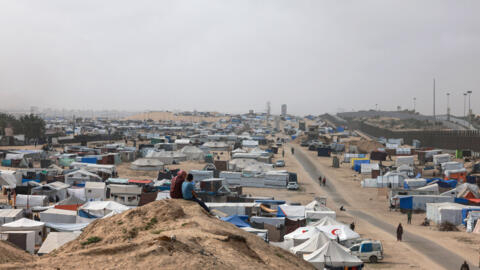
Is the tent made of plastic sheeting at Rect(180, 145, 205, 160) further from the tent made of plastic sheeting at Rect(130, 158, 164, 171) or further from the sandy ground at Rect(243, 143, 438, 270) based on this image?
the sandy ground at Rect(243, 143, 438, 270)

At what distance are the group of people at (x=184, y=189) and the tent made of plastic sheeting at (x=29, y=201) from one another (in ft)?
47.1

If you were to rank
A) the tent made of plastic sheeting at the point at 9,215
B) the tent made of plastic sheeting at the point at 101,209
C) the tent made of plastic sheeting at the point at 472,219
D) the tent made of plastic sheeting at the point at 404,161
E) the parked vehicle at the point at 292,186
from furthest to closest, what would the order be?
the tent made of plastic sheeting at the point at 404,161 → the parked vehicle at the point at 292,186 → the tent made of plastic sheeting at the point at 472,219 → the tent made of plastic sheeting at the point at 101,209 → the tent made of plastic sheeting at the point at 9,215

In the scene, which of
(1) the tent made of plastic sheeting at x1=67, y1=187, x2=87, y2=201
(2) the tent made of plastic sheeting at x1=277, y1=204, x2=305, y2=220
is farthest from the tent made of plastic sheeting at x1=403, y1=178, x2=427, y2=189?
(1) the tent made of plastic sheeting at x1=67, y1=187, x2=87, y2=201

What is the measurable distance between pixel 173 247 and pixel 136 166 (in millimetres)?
34356

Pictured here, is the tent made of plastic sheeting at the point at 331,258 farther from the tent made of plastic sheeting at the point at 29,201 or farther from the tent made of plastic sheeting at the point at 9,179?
the tent made of plastic sheeting at the point at 9,179

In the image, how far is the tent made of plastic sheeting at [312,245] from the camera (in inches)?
525

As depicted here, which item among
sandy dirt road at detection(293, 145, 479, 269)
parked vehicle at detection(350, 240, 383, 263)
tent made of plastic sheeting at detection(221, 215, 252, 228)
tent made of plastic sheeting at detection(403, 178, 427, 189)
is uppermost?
tent made of plastic sheeting at detection(221, 215, 252, 228)

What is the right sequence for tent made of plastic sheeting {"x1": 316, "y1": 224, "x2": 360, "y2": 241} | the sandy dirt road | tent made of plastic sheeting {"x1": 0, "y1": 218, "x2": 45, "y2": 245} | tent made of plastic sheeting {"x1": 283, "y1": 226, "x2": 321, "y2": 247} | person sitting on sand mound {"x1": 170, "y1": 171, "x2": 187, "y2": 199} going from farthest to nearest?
the sandy dirt road, tent made of plastic sheeting {"x1": 316, "y1": 224, "x2": 360, "y2": 241}, tent made of plastic sheeting {"x1": 0, "y1": 218, "x2": 45, "y2": 245}, tent made of plastic sheeting {"x1": 283, "y1": 226, "x2": 321, "y2": 247}, person sitting on sand mound {"x1": 170, "y1": 171, "x2": 187, "y2": 199}

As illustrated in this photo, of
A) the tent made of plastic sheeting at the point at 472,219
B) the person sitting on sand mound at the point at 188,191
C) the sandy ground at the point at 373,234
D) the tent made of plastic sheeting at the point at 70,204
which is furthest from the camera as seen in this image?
the tent made of plastic sheeting at the point at 472,219

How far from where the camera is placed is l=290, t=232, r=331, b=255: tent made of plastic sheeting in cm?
1334

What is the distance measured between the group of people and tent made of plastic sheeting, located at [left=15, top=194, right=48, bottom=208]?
47.1 feet

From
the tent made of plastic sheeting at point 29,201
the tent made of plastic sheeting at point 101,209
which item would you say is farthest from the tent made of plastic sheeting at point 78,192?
the tent made of plastic sheeting at point 101,209

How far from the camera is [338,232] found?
15.8 m

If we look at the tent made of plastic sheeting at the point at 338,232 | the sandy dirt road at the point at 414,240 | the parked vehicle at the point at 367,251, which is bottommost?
the sandy dirt road at the point at 414,240
